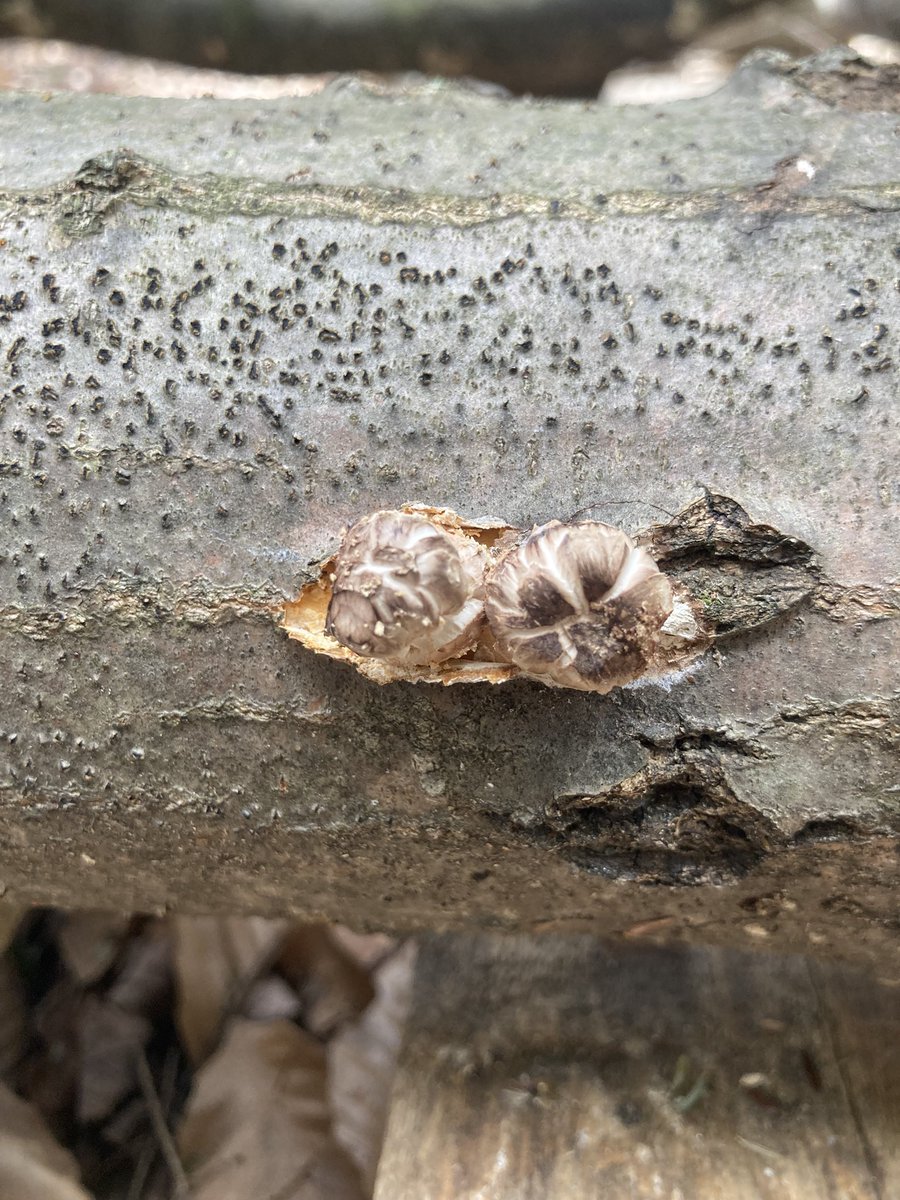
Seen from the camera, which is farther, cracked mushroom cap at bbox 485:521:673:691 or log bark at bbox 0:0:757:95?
log bark at bbox 0:0:757:95

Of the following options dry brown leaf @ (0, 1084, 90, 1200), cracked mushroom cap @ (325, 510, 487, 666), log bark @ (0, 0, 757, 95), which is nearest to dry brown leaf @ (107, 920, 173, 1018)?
dry brown leaf @ (0, 1084, 90, 1200)

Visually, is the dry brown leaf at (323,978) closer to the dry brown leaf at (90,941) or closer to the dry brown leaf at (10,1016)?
the dry brown leaf at (90,941)

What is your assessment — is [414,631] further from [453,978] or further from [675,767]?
[453,978]

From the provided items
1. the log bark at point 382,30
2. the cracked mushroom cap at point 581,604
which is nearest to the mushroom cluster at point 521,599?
the cracked mushroom cap at point 581,604

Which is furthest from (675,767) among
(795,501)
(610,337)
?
(610,337)

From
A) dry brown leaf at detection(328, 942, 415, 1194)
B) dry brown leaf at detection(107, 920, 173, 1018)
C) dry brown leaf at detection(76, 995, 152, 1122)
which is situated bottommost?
dry brown leaf at detection(76, 995, 152, 1122)

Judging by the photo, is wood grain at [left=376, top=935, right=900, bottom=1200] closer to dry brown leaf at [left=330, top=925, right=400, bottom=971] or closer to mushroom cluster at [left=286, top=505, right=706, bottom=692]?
dry brown leaf at [left=330, top=925, right=400, bottom=971]
